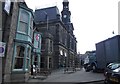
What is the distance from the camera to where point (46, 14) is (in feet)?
156

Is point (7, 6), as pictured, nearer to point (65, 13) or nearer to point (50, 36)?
point (50, 36)

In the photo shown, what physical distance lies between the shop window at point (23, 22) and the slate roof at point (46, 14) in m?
29.1

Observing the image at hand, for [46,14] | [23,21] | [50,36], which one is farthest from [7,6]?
[46,14]

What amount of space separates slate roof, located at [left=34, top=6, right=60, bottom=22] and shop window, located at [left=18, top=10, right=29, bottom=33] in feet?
95.6

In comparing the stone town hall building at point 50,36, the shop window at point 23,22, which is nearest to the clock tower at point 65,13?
the stone town hall building at point 50,36

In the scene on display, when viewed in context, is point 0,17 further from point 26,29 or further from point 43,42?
point 43,42

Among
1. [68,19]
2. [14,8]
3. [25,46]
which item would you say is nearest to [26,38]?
[25,46]

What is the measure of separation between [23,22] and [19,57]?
131 inches

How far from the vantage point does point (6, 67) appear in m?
14.0

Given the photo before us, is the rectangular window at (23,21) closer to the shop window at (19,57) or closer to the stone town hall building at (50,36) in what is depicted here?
the shop window at (19,57)

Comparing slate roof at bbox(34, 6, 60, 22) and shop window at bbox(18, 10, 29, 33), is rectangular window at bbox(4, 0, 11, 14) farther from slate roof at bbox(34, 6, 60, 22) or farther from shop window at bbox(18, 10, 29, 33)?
slate roof at bbox(34, 6, 60, 22)

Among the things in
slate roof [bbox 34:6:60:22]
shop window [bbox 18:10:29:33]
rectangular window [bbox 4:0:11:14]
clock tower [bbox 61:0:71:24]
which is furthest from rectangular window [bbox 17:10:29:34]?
clock tower [bbox 61:0:71:24]

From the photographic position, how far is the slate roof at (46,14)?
46741 mm

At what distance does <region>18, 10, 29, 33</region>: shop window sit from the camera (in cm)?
1625
